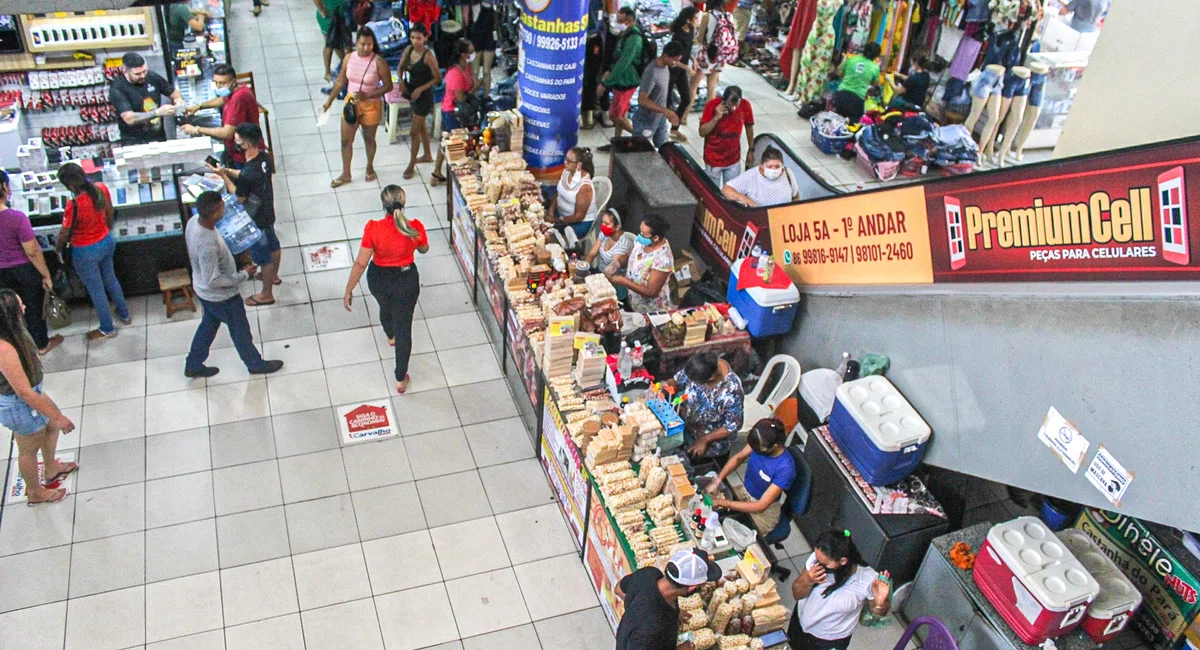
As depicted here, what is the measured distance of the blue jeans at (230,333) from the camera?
714 cm

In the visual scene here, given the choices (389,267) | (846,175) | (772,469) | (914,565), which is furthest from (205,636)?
(846,175)

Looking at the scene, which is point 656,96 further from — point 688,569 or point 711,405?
point 688,569

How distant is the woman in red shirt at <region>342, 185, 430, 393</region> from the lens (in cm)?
701

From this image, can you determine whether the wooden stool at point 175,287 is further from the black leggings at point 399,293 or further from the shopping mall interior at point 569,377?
the black leggings at point 399,293

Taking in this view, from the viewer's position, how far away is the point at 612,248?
26.5ft

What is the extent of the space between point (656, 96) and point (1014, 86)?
4.75m

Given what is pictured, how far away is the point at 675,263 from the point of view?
29.6ft

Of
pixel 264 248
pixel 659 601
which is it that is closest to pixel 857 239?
pixel 659 601

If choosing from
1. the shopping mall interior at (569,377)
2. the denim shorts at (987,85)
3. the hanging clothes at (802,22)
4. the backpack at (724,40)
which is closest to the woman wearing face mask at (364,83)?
the shopping mall interior at (569,377)

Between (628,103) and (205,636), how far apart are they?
7956 mm

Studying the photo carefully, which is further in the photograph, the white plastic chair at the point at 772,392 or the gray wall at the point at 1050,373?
the white plastic chair at the point at 772,392

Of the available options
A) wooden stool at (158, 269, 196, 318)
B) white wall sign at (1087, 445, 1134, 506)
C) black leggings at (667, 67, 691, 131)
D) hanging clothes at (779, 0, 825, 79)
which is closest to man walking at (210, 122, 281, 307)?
wooden stool at (158, 269, 196, 318)

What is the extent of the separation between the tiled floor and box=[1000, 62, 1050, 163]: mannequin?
26.5 ft

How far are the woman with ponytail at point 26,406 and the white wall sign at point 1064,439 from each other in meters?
6.19
